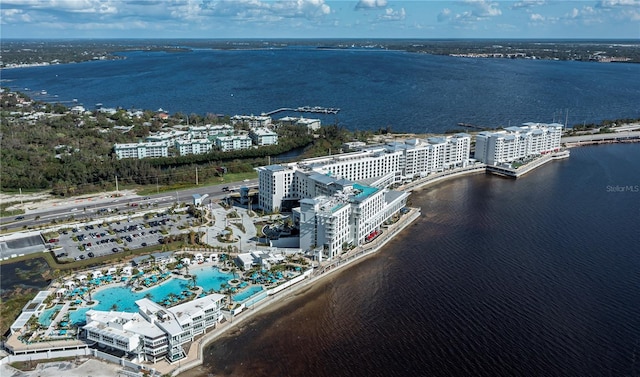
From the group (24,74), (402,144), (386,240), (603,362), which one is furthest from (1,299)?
(24,74)

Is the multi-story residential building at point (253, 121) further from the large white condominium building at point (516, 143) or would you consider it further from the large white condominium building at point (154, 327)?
the large white condominium building at point (154, 327)

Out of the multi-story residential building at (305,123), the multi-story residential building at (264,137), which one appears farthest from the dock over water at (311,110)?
the multi-story residential building at (264,137)

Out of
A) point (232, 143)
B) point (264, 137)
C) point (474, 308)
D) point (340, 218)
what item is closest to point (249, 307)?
point (340, 218)

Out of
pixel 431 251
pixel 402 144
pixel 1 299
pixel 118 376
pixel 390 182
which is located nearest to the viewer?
pixel 118 376

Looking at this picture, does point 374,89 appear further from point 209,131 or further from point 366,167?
point 366,167

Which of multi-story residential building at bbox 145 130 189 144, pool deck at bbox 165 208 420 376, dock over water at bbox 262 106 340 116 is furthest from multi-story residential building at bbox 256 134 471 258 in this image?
dock over water at bbox 262 106 340 116

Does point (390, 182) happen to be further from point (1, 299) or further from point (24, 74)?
point (24, 74)
